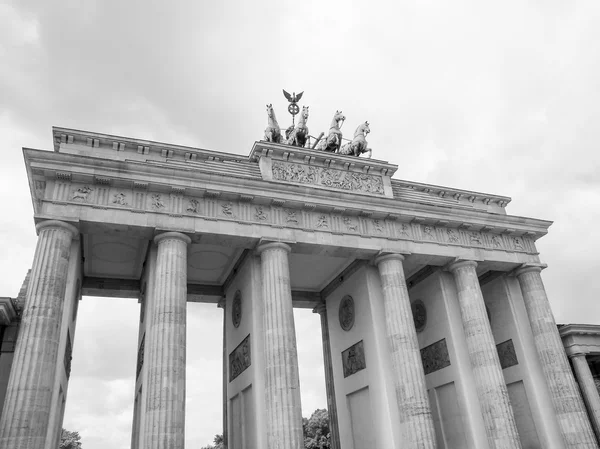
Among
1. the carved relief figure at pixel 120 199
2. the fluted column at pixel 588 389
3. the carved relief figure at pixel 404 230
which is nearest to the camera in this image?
the carved relief figure at pixel 120 199

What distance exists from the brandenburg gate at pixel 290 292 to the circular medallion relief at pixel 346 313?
0.60 feet

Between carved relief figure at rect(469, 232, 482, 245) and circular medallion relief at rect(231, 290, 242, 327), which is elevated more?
carved relief figure at rect(469, 232, 482, 245)

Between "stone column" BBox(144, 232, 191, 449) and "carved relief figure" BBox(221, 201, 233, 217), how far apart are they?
75.6 inches

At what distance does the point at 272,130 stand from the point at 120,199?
28.3 feet

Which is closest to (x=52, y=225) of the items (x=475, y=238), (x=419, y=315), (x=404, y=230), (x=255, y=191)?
(x=255, y=191)

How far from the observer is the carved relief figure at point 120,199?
722 inches

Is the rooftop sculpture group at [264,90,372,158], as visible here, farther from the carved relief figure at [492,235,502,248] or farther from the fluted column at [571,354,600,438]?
the fluted column at [571,354,600,438]

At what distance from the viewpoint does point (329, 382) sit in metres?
26.8

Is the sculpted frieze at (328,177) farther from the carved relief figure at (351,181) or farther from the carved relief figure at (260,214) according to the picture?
the carved relief figure at (260,214)

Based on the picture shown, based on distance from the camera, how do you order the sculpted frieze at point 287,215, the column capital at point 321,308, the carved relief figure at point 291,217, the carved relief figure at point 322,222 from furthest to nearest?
the column capital at point 321,308, the carved relief figure at point 322,222, the carved relief figure at point 291,217, the sculpted frieze at point 287,215

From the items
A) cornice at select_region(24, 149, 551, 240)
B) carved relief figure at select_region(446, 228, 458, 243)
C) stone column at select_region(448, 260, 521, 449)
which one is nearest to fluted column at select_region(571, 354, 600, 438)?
stone column at select_region(448, 260, 521, 449)

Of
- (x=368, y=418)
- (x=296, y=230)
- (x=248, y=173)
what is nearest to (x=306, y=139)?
(x=248, y=173)

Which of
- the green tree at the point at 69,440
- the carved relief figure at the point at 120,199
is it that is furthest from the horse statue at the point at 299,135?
the green tree at the point at 69,440

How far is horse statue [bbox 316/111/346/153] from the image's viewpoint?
2520 centimetres
